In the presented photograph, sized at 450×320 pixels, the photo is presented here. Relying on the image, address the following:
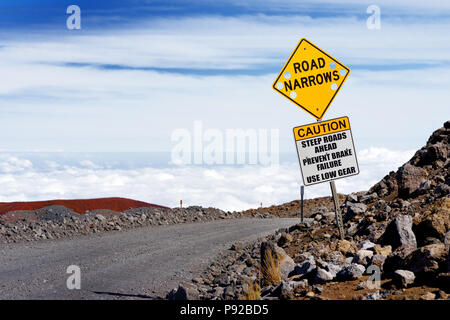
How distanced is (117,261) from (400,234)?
743 cm

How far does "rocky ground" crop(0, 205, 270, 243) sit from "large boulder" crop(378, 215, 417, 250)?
12784 millimetres

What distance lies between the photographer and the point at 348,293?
7965 mm

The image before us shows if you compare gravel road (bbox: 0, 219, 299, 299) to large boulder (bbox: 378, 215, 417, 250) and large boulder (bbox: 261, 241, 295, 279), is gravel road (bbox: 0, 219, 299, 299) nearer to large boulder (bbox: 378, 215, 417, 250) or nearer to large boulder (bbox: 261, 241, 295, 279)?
large boulder (bbox: 261, 241, 295, 279)

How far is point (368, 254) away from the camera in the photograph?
392 inches

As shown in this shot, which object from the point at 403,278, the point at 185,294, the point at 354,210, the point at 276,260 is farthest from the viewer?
the point at 354,210

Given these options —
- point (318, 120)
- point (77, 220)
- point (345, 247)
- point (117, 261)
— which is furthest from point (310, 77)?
point (77, 220)

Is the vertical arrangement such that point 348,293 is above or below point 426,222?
below

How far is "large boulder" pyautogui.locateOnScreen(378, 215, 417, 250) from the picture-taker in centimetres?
1012

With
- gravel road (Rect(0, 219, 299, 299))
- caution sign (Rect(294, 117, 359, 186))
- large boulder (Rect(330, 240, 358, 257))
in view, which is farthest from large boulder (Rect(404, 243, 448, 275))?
gravel road (Rect(0, 219, 299, 299))

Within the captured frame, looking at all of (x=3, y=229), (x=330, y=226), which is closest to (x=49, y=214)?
(x=3, y=229)

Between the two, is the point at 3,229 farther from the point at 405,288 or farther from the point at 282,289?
the point at 405,288

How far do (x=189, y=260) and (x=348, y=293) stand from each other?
7223mm

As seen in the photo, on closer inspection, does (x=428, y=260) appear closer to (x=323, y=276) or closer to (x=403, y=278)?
(x=403, y=278)
